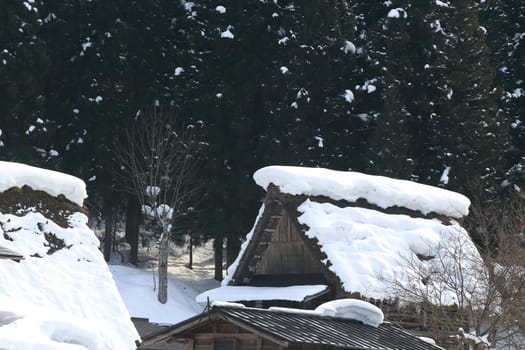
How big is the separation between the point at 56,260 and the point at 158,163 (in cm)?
1574

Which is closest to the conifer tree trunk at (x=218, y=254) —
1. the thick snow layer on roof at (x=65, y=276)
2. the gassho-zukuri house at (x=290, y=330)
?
the thick snow layer on roof at (x=65, y=276)

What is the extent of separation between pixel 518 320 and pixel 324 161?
614 inches

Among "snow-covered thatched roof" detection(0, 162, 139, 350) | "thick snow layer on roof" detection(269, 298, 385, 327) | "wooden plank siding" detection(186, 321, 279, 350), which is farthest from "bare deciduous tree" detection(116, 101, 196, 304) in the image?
"thick snow layer on roof" detection(269, 298, 385, 327)

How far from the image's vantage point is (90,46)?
107 feet

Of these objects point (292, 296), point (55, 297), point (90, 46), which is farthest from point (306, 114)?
point (55, 297)

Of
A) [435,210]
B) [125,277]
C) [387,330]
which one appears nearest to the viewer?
[387,330]

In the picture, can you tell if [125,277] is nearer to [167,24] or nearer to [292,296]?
[167,24]

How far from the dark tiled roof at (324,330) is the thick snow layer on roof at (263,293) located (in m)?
4.19

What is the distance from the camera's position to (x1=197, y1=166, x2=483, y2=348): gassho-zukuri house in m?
20.0

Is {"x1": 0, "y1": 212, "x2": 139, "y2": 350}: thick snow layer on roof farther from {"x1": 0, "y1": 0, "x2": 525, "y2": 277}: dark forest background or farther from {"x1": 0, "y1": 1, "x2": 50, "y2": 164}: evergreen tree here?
{"x1": 0, "y1": 0, "x2": 525, "y2": 277}: dark forest background

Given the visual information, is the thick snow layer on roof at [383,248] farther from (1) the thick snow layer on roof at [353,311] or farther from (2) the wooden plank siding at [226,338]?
(2) the wooden plank siding at [226,338]

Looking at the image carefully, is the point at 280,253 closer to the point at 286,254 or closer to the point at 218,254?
the point at 286,254

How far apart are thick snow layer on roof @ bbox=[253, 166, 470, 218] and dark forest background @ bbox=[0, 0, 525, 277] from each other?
19.2 feet

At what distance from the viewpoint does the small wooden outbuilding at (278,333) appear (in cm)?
1381
